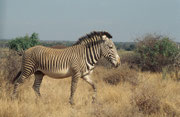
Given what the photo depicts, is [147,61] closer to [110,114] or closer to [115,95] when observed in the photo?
[115,95]

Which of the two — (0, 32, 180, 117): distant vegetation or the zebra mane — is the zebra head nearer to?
the zebra mane

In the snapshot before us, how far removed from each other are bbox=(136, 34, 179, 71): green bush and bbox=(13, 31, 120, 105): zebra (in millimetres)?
7854

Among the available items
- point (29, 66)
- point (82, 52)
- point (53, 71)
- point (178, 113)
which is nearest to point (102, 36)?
point (82, 52)

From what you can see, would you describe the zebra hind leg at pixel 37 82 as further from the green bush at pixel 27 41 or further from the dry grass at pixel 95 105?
the green bush at pixel 27 41

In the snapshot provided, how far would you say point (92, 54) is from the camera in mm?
6996

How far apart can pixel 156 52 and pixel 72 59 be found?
8856 mm

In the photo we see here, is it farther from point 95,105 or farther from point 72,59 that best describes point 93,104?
point 72,59

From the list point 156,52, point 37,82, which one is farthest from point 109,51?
point 156,52

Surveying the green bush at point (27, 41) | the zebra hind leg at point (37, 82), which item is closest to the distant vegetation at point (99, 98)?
the zebra hind leg at point (37, 82)

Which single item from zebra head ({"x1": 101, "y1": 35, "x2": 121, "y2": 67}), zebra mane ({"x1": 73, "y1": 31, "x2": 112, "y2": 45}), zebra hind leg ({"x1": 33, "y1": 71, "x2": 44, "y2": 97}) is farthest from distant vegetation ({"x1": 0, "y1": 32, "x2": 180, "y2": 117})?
zebra mane ({"x1": 73, "y1": 31, "x2": 112, "y2": 45})

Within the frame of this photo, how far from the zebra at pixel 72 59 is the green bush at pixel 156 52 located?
25.8ft

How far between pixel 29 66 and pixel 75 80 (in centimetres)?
150

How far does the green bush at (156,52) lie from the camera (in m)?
14.0

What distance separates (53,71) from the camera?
6.80 meters
